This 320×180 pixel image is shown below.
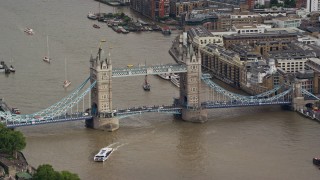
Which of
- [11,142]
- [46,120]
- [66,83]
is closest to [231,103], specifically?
[46,120]

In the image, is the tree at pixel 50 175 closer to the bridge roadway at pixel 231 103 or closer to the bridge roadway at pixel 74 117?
the bridge roadway at pixel 74 117

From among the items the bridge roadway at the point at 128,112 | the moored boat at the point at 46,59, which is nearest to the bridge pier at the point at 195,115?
the bridge roadway at the point at 128,112

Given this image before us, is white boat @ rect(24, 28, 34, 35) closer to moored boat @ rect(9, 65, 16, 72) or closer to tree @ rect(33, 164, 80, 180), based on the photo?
moored boat @ rect(9, 65, 16, 72)

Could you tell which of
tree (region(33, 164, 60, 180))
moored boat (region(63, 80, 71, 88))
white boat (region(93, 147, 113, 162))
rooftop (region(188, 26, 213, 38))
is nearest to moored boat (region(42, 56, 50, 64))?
moored boat (region(63, 80, 71, 88))

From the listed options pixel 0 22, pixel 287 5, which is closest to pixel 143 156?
pixel 0 22

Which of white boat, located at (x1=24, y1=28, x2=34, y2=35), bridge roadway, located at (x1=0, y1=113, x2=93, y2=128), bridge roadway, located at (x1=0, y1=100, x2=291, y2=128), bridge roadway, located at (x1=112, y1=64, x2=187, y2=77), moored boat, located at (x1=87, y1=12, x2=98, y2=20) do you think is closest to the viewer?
bridge roadway, located at (x1=0, y1=113, x2=93, y2=128)

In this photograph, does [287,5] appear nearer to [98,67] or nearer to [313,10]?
[313,10]
